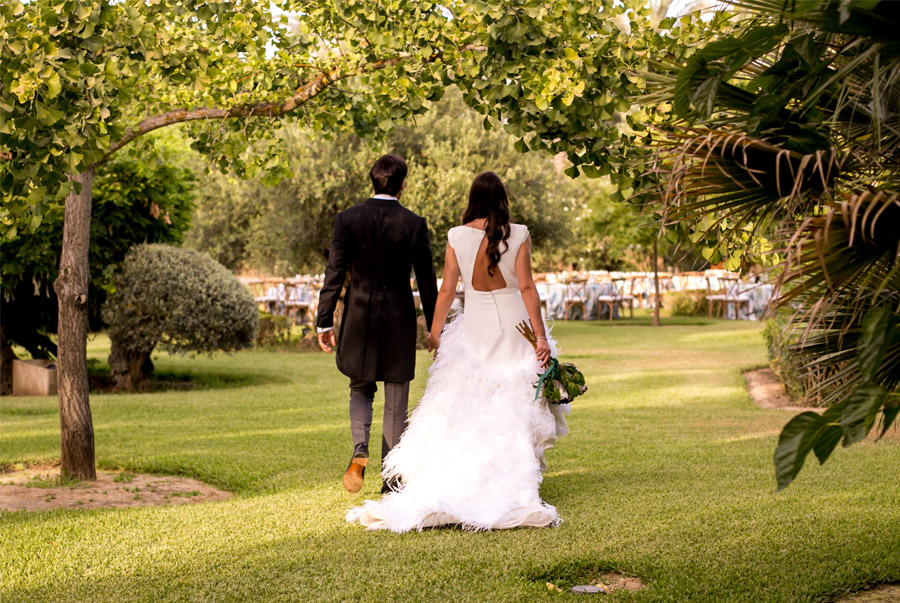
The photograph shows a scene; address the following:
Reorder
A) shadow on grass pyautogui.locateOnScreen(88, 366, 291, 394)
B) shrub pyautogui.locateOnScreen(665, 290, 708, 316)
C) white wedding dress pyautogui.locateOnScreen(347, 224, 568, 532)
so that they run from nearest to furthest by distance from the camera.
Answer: white wedding dress pyautogui.locateOnScreen(347, 224, 568, 532)
shadow on grass pyautogui.locateOnScreen(88, 366, 291, 394)
shrub pyautogui.locateOnScreen(665, 290, 708, 316)

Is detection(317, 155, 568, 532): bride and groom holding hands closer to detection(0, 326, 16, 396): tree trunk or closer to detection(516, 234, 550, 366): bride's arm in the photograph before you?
Result: detection(516, 234, 550, 366): bride's arm

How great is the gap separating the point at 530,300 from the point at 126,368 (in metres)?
9.50

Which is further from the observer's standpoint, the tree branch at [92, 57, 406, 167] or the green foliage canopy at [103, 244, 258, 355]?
the green foliage canopy at [103, 244, 258, 355]

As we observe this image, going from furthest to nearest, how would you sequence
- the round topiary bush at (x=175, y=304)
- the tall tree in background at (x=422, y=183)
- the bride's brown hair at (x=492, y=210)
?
the tall tree in background at (x=422, y=183) < the round topiary bush at (x=175, y=304) < the bride's brown hair at (x=492, y=210)

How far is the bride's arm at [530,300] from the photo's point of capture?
5.46 metres

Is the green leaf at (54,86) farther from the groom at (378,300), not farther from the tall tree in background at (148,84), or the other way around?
the groom at (378,300)

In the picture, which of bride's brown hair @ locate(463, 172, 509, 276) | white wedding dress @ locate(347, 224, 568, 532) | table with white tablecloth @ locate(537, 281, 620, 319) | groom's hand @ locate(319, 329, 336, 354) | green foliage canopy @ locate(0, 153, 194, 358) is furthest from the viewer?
table with white tablecloth @ locate(537, 281, 620, 319)

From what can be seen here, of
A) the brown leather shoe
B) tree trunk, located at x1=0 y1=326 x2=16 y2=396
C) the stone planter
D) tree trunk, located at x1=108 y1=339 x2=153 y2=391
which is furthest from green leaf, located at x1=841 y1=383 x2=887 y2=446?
tree trunk, located at x1=0 y1=326 x2=16 y2=396

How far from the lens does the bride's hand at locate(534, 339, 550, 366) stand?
546 cm

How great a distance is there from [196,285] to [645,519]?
8.86m

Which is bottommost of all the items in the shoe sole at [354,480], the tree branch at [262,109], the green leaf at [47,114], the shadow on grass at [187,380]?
the shadow on grass at [187,380]

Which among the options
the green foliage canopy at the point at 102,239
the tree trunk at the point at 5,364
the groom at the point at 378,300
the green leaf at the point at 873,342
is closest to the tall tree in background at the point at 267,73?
the groom at the point at 378,300

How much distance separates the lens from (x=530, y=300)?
547 cm

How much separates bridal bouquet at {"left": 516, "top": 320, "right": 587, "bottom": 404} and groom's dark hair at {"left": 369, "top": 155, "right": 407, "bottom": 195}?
1176mm
